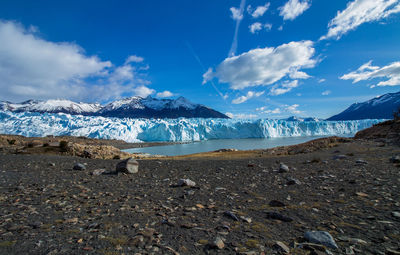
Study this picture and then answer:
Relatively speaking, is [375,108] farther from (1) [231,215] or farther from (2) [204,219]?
(2) [204,219]

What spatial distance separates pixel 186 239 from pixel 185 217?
0.59 metres

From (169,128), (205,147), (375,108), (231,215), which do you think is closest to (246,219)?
(231,215)

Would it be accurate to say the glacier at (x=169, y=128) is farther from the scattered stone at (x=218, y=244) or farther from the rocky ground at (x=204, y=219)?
the scattered stone at (x=218, y=244)

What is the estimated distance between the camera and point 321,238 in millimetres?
2018

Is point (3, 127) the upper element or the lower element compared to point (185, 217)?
upper

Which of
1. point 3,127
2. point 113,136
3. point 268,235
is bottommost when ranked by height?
point 268,235

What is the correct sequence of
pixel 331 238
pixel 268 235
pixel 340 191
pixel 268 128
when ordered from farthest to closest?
pixel 268 128, pixel 340 191, pixel 268 235, pixel 331 238

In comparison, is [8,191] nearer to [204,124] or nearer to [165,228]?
[165,228]

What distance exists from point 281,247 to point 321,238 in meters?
0.50

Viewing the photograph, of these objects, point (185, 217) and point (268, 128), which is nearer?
point (185, 217)

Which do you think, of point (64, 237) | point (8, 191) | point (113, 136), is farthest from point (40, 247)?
point (113, 136)

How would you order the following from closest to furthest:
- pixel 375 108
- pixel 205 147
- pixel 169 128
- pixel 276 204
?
pixel 276 204 < pixel 205 147 < pixel 169 128 < pixel 375 108

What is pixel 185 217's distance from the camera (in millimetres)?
2654

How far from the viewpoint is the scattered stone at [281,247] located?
1825 millimetres
